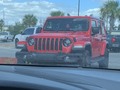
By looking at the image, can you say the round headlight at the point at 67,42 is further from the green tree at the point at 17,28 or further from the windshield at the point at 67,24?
the green tree at the point at 17,28

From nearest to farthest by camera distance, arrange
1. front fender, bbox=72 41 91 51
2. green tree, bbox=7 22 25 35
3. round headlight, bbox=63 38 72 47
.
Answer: front fender, bbox=72 41 91 51, round headlight, bbox=63 38 72 47, green tree, bbox=7 22 25 35

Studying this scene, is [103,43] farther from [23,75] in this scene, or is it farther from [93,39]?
[23,75]

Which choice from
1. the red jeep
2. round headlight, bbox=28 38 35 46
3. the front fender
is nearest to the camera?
the red jeep

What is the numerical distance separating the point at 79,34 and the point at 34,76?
11226 mm

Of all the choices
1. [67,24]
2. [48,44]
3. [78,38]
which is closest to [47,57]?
[48,44]

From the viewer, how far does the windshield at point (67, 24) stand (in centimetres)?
1442

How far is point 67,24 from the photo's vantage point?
14.6 m

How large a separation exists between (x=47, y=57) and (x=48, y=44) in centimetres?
86

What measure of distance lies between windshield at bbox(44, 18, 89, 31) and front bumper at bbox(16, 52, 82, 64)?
1518mm

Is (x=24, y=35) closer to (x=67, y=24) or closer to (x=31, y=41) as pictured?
(x=67, y=24)

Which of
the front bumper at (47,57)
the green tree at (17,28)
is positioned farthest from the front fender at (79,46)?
the green tree at (17,28)

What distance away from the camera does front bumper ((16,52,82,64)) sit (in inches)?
494

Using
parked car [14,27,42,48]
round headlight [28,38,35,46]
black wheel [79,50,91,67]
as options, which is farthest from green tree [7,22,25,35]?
black wheel [79,50,91,67]

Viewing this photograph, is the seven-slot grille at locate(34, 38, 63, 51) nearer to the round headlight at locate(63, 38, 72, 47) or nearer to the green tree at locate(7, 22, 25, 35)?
the round headlight at locate(63, 38, 72, 47)
